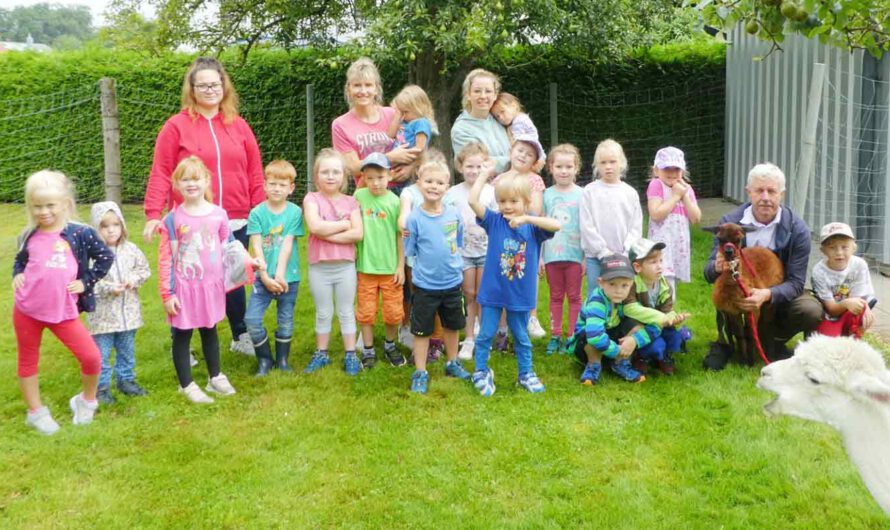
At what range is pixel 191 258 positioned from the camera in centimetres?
437

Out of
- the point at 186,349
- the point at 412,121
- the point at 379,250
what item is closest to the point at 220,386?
the point at 186,349

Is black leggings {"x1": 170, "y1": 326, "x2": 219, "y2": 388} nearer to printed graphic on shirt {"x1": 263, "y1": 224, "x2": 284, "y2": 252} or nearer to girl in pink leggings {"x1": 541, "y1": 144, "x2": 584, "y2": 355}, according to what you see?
printed graphic on shirt {"x1": 263, "y1": 224, "x2": 284, "y2": 252}

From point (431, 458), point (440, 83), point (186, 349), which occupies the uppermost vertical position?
point (440, 83)

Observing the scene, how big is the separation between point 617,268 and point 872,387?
2.14 metres

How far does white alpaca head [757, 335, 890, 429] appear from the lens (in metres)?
2.53

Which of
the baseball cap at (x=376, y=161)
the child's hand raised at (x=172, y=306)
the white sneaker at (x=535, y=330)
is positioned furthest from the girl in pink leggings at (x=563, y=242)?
the child's hand raised at (x=172, y=306)

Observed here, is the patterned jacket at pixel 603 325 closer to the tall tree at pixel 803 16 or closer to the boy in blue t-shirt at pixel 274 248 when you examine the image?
the tall tree at pixel 803 16

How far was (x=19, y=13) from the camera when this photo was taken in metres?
68.4

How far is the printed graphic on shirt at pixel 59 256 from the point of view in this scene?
13.0ft

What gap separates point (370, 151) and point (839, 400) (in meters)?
3.25

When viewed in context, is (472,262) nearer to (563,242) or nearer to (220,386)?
(563,242)

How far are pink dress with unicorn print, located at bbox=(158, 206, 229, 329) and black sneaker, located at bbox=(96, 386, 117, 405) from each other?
0.57m

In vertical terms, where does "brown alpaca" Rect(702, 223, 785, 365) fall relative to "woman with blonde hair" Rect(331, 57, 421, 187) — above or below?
below

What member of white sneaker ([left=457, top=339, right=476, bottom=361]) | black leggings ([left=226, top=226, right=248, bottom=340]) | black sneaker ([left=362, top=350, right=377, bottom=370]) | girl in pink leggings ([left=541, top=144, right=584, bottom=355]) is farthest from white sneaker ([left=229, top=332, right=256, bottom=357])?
girl in pink leggings ([left=541, top=144, right=584, bottom=355])
